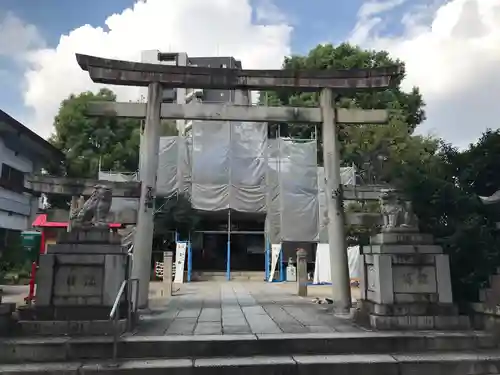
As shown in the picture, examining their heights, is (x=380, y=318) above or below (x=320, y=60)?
below

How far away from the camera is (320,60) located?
30094 millimetres

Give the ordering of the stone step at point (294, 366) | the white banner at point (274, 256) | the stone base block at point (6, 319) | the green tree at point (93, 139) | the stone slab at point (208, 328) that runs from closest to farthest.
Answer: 1. the stone step at point (294, 366)
2. the stone base block at point (6, 319)
3. the stone slab at point (208, 328)
4. the white banner at point (274, 256)
5. the green tree at point (93, 139)

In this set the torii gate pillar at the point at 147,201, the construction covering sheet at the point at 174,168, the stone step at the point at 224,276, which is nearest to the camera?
the torii gate pillar at the point at 147,201

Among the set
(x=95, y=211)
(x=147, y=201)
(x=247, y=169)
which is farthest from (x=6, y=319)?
(x=247, y=169)

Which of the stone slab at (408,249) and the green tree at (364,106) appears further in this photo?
the green tree at (364,106)

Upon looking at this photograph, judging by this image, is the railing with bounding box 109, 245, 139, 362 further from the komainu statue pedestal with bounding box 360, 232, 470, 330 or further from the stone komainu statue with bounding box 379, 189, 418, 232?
the stone komainu statue with bounding box 379, 189, 418, 232

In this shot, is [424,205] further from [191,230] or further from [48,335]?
[191,230]

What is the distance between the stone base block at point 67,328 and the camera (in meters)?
5.80

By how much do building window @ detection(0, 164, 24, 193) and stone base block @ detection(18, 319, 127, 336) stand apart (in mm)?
14664

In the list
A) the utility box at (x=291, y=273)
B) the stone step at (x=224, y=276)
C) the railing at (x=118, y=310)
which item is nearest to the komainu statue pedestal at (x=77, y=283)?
the railing at (x=118, y=310)

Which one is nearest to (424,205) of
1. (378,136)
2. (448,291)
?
(448,291)

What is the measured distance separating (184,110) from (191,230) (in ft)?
46.1

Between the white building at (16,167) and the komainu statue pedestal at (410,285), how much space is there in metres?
15.5

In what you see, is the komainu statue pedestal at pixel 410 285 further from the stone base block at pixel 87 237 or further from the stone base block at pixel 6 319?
the stone base block at pixel 6 319
